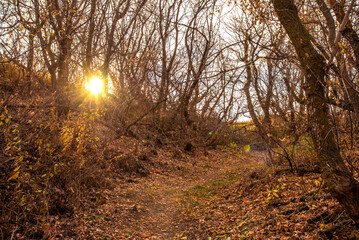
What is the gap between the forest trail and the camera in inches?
183

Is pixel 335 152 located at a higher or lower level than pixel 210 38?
lower

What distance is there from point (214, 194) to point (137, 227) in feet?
8.57

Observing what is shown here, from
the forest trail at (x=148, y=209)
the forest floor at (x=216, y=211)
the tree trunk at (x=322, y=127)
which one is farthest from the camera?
the forest trail at (x=148, y=209)

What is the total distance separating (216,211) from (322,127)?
3.03 meters

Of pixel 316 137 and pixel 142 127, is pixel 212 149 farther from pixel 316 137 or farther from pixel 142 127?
pixel 316 137

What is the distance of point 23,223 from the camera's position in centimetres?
391

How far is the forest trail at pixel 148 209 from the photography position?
15.3 ft

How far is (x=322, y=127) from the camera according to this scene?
3455mm

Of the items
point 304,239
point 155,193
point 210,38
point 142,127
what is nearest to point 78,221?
point 155,193

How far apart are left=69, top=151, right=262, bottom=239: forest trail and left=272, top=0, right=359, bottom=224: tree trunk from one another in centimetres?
269

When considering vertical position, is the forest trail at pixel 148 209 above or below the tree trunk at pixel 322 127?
below

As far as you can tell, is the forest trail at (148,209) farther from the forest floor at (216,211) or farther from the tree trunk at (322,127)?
the tree trunk at (322,127)

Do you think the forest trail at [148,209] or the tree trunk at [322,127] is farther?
the forest trail at [148,209]

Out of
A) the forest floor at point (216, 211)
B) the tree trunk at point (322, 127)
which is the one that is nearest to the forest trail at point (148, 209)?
the forest floor at point (216, 211)
